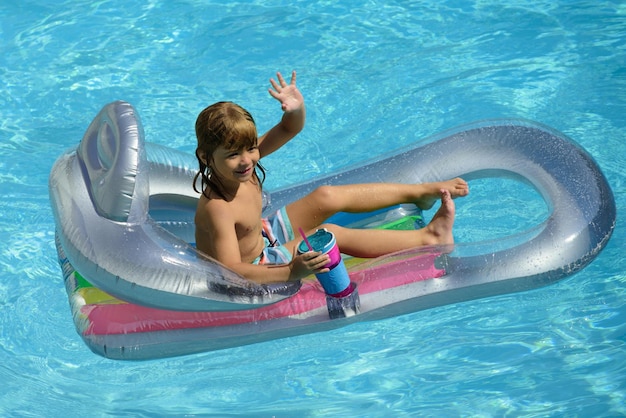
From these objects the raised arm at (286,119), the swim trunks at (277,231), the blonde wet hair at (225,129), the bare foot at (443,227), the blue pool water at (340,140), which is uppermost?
the blonde wet hair at (225,129)

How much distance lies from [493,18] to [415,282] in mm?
3144

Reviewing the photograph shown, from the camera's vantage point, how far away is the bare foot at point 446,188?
12.2ft

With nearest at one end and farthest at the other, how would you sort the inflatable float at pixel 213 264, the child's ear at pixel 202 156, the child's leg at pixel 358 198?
the inflatable float at pixel 213 264 → the child's ear at pixel 202 156 → the child's leg at pixel 358 198

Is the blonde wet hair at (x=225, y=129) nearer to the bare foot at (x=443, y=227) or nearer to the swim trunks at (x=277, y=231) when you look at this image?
the swim trunks at (x=277, y=231)

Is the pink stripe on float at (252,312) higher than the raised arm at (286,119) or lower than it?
lower

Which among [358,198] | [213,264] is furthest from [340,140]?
[213,264]

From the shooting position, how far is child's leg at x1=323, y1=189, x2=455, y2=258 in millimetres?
3602

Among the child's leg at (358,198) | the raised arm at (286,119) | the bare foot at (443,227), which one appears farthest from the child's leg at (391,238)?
the raised arm at (286,119)

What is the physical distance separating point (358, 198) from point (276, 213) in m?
0.34

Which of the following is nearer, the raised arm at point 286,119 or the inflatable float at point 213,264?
the inflatable float at point 213,264

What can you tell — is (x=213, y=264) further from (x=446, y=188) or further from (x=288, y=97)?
(x=446, y=188)

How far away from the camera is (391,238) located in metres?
3.62

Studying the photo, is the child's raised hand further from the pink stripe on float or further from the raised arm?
the pink stripe on float

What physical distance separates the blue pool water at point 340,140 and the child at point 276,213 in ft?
1.49
